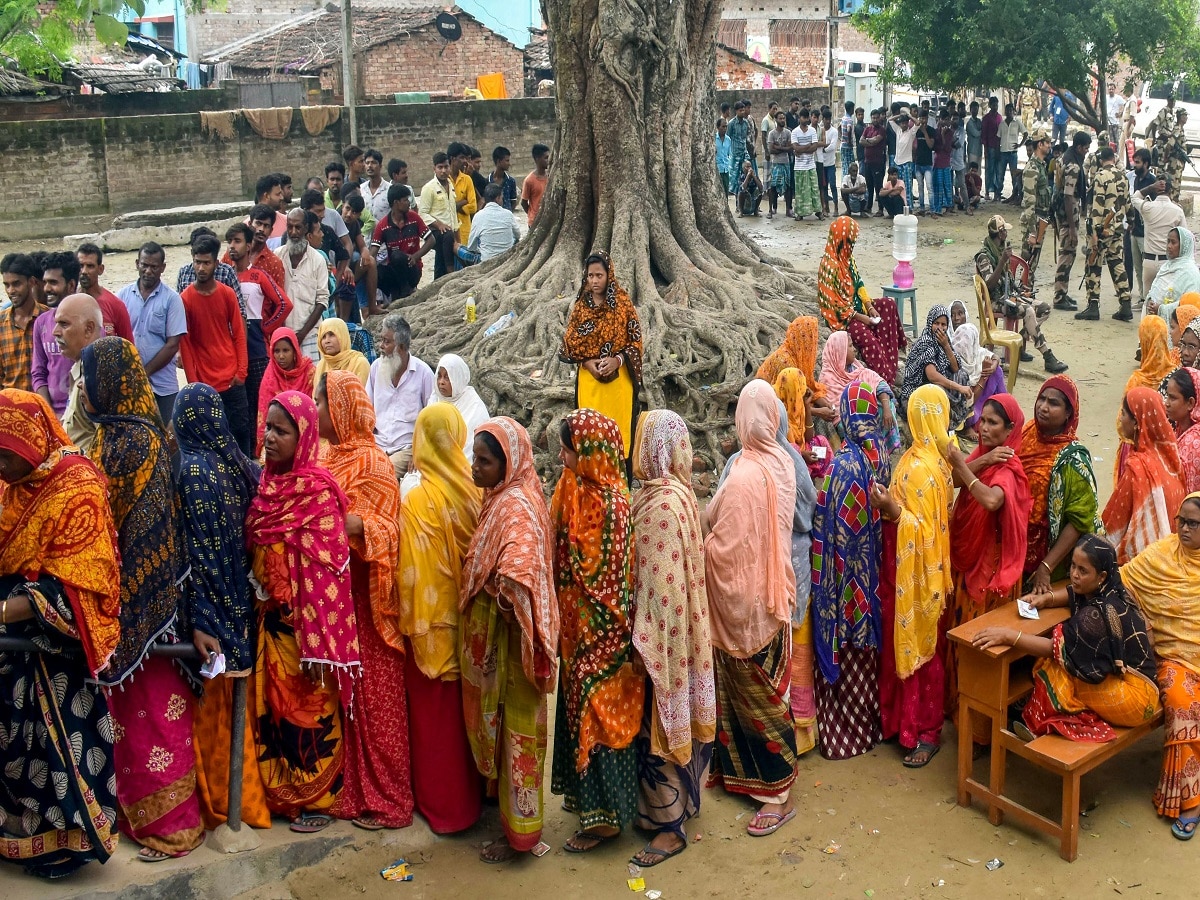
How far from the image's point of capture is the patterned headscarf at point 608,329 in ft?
23.7

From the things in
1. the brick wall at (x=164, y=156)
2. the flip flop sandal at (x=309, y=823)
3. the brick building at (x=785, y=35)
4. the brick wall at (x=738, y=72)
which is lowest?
the flip flop sandal at (x=309, y=823)

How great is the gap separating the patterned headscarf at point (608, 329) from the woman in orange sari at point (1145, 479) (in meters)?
2.88

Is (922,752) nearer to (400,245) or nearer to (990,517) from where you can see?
(990,517)

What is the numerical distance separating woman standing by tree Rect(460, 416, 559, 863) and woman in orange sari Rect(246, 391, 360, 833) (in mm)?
464

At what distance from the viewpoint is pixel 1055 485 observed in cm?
505

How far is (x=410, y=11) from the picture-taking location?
30.2m

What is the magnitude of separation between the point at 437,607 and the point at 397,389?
2.97 metres

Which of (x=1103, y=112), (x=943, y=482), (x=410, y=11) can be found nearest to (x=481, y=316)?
(x=943, y=482)

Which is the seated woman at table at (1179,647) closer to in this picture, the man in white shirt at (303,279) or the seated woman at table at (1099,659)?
the seated woman at table at (1099,659)

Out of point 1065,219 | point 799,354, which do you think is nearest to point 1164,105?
point 1065,219

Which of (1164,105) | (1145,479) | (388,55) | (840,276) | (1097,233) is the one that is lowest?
(1145,479)

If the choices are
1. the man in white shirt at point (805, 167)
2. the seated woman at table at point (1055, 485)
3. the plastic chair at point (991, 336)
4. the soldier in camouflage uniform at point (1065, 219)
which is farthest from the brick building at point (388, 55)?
the seated woman at table at point (1055, 485)

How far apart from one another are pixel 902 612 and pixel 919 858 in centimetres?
98

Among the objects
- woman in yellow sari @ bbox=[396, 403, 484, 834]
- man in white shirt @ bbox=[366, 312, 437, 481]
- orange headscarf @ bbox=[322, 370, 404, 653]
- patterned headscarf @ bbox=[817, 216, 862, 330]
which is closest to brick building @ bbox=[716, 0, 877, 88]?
patterned headscarf @ bbox=[817, 216, 862, 330]
